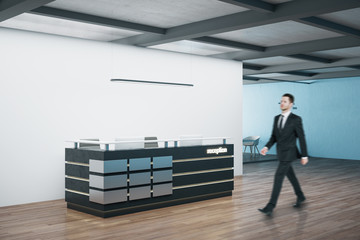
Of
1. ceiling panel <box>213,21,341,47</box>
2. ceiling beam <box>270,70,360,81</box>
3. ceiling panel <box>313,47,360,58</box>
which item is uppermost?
ceiling panel <box>213,21,341,47</box>

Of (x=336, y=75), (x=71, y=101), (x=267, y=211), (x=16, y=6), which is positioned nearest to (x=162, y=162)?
(x=267, y=211)

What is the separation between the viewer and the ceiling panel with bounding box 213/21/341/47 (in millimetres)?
7422

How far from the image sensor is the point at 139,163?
247 inches

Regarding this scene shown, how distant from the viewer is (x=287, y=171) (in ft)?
19.6

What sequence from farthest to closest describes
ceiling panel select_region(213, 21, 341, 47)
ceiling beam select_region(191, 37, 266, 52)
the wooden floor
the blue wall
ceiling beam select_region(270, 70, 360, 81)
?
the blue wall, ceiling beam select_region(270, 70, 360, 81), ceiling beam select_region(191, 37, 266, 52), ceiling panel select_region(213, 21, 341, 47), the wooden floor

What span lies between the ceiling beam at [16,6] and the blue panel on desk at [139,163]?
2487mm

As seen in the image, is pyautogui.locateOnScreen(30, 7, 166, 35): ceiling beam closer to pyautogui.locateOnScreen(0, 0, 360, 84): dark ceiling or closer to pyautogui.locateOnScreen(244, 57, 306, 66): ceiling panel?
pyautogui.locateOnScreen(0, 0, 360, 84): dark ceiling

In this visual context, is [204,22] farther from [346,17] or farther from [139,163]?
[139,163]

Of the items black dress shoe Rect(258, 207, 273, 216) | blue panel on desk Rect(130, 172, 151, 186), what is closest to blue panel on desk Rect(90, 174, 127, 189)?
blue panel on desk Rect(130, 172, 151, 186)

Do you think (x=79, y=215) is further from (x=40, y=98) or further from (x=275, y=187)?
(x=275, y=187)

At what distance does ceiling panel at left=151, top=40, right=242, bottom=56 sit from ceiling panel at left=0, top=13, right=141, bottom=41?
104 centimetres

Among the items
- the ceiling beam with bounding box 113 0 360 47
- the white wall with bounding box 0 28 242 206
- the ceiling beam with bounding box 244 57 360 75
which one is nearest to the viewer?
the ceiling beam with bounding box 113 0 360 47

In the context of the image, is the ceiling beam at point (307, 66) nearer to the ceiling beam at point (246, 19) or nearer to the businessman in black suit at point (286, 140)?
the ceiling beam at point (246, 19)

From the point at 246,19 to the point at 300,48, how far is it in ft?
A: 9.41
